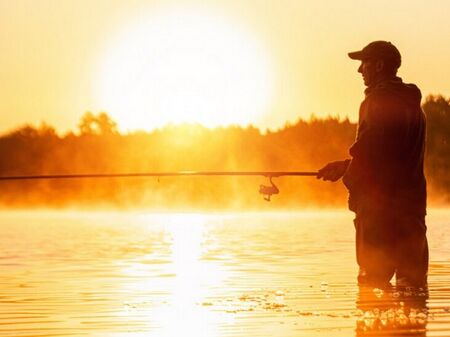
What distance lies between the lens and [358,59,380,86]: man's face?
490 inches

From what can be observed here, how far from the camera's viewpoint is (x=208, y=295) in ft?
40.8

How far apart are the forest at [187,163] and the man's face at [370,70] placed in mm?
50651

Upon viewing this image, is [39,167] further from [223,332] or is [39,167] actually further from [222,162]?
[223,332]

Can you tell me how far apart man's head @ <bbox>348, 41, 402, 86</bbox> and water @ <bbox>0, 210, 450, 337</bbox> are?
2.00 metres

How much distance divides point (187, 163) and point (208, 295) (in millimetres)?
61055

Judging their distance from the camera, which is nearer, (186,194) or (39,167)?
(186,194)

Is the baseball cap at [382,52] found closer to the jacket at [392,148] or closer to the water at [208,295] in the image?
the jacket at [392,148]

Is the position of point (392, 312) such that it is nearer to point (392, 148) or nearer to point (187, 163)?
point (392, 148)

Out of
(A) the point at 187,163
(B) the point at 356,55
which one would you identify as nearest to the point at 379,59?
(B) the point at 356,55

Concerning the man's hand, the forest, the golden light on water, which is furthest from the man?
the forest

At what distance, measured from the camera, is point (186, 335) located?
9453 mm

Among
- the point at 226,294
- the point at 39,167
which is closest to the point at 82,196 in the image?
the point at 39,167

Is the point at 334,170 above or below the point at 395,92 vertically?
below

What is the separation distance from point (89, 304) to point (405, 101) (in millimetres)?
3392
